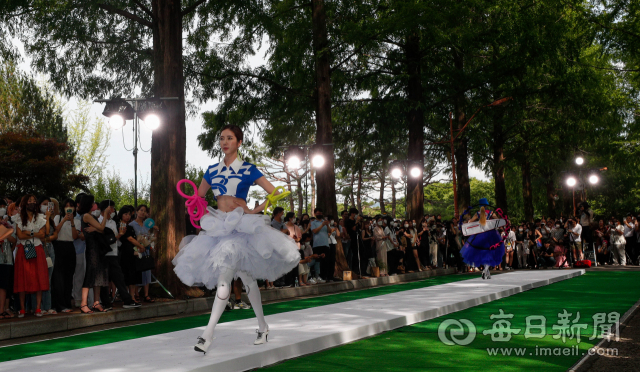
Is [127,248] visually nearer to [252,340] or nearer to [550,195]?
[252,340]

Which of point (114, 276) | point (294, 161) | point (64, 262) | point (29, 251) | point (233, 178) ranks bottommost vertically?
point (114, 276)

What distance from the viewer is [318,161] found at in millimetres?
21125

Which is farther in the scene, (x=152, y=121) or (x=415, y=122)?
(x=415, y=122)

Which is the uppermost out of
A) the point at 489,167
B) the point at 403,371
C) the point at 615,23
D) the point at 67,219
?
the point at 615,23

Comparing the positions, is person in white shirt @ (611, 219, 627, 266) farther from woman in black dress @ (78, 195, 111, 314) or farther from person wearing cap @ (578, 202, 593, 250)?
woman in black dress @ (78, 195, 111, 314)

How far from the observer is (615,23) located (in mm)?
22203

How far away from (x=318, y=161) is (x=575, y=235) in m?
13.1

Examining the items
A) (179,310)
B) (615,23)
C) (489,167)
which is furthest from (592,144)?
(179,310)

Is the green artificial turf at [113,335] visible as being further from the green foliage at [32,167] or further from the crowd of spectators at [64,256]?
the green foliage at [32,167]

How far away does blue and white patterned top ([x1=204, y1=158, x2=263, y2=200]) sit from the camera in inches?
275

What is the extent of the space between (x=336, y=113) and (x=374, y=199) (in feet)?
155

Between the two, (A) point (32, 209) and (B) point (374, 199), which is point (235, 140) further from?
(B) point (374, 199)

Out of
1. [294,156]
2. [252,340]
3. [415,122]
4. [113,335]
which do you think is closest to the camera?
[252,340]

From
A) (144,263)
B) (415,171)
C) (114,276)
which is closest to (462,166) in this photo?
(415,171)
